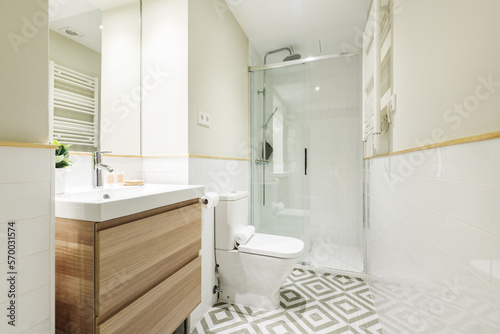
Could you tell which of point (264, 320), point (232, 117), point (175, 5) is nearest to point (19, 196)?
point (175, 5)

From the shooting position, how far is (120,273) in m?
0.75

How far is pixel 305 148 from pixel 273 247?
3.97 feet

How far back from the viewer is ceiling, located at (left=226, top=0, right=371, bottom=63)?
196 centimetres

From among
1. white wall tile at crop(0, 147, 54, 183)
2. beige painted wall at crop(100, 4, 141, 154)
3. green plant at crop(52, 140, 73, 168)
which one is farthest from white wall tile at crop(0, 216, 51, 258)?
beige painted wall at crop(100, 4, 141, 154)

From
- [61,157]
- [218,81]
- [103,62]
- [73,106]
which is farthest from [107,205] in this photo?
[218,81]

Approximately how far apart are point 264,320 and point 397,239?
1.01 meters

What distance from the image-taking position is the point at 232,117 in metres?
2.11

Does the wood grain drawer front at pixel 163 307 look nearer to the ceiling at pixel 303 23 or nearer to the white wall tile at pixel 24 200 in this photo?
the white wall tile at pixel 24 200

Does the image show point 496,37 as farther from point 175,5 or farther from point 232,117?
point 232,117

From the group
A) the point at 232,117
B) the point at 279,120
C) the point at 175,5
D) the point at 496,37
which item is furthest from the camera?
the point at 279,120

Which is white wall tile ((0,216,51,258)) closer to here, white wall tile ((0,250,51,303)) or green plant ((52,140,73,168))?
white wall tile ((0,250,51,303))

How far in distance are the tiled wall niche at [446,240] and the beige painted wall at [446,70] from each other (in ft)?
0.22

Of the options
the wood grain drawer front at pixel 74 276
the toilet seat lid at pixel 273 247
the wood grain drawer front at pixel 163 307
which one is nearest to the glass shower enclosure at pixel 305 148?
the toilet seat lid at pixel 273 247

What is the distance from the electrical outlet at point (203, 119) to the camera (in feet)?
5.11
